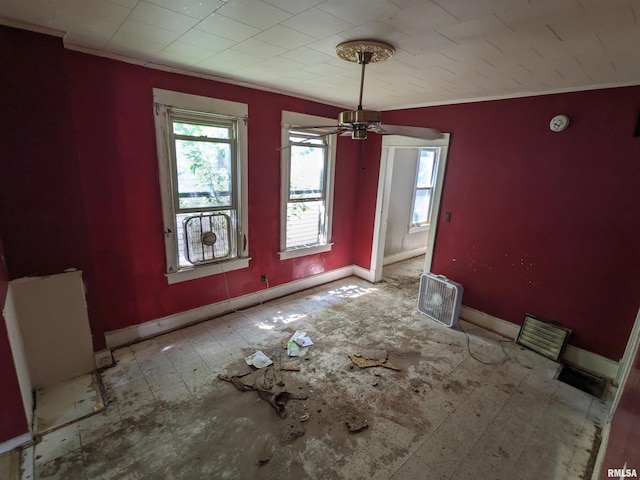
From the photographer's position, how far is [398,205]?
5.39m

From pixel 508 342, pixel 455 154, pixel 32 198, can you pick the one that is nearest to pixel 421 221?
pixel 455 154

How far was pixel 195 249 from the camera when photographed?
3109 mm

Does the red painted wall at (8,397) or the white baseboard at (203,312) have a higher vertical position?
the red painted wall at (8,397)

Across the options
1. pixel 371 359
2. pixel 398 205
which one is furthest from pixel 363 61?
pixel 398 205

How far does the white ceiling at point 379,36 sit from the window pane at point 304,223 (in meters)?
1.65

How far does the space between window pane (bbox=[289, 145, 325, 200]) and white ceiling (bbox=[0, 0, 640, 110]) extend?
1.14 meters

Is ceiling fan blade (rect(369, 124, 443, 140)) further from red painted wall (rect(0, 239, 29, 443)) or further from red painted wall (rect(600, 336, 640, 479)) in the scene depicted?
red painted wall (rect(0, 239, 29, 443))

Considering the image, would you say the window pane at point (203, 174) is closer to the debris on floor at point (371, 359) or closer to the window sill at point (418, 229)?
the debris on floor at point (371, 359)

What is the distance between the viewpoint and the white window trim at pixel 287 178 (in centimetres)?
350

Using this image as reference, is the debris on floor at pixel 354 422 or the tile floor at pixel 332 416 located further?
the debris on floor at pixel 354 422

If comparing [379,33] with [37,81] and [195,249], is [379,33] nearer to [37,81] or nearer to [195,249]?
[37,81]

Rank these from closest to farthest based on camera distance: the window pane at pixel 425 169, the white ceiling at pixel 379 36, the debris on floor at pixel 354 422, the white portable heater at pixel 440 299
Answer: the white ceiling at pixel 379 36 < the debris on floor at pixel 354 422 < the white portable heater at pixel 440 299 < the window pane at pixel 425 169

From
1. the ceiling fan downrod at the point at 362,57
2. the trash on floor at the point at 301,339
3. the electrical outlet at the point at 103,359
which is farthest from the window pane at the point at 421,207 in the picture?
the electrical outlet at the point at 103,359

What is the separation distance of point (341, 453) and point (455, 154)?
3.20 metres
